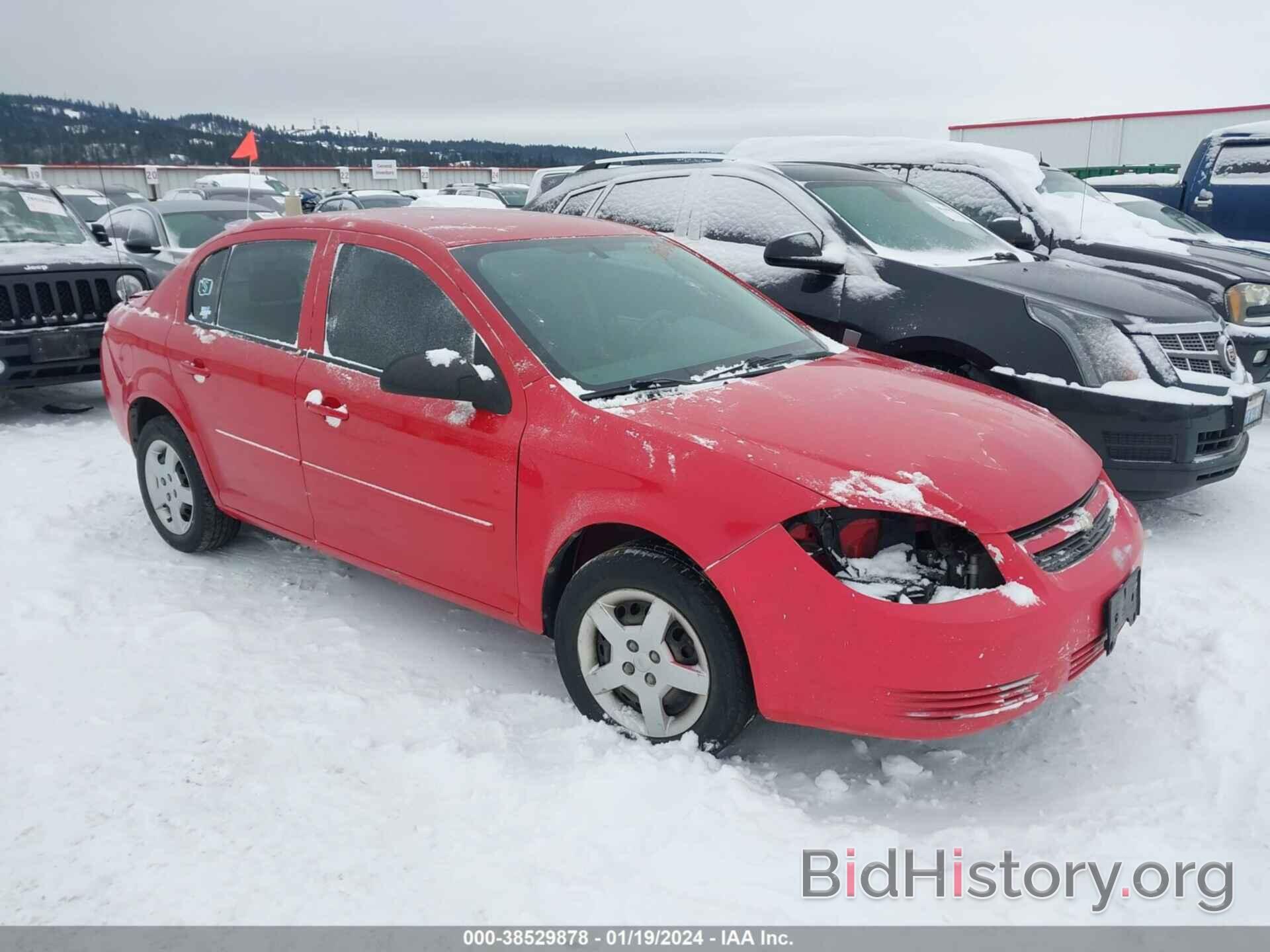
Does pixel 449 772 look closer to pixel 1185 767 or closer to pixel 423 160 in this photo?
pixel 1185 767

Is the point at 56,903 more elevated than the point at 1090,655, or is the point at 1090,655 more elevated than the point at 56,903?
the point at 1090,655

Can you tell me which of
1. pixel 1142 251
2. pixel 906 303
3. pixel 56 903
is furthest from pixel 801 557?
pixel 1142 251

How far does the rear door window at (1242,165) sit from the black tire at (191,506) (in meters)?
11.0

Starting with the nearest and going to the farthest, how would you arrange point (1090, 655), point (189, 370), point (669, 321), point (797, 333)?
1. point (1090, 655)
2. point (669, 321)
3. point (797, 333)
4. point (189, 370)

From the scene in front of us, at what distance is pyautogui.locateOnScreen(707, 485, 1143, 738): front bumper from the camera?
8.71 ft

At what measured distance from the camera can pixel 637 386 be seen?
10.8ft

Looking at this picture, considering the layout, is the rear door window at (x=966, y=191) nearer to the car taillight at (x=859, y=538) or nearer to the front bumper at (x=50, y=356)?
the car taillight at (x=859, y=538)

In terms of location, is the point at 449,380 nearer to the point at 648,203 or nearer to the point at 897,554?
the point at 897,554

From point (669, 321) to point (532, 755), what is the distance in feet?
5.48

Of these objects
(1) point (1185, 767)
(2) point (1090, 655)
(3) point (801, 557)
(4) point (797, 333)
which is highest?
(4) point (797, 333)

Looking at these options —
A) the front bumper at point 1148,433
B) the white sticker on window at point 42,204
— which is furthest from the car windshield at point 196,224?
the front bumper at point 1148,433

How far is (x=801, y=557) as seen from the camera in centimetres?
271

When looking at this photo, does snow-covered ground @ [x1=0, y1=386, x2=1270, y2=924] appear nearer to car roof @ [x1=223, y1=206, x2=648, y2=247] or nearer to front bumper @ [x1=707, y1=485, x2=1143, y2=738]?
front bumper @ [x1=707, y1=485, x2=1143, y2=738]

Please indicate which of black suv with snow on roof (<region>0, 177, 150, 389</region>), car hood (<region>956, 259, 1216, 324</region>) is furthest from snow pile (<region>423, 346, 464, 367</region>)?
black suv with snow on roof (<region>0, 177, 150, 389</region>)
